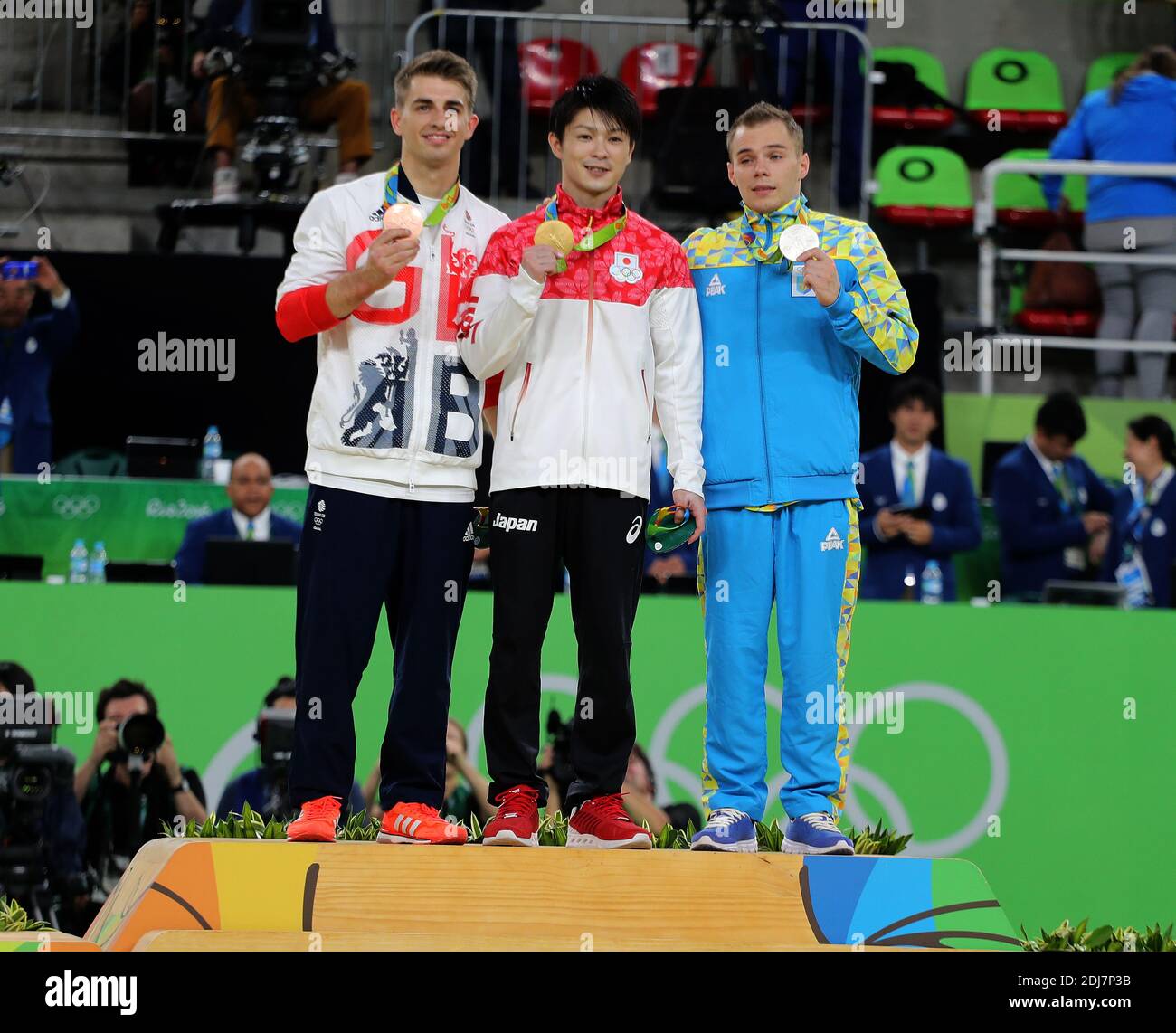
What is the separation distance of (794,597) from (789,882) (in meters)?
0.78

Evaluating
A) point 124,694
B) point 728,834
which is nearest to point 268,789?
point 124,694

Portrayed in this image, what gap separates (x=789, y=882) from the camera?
13.6ft

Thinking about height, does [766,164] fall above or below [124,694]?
above

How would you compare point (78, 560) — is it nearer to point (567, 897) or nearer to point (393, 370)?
point (393, 370)

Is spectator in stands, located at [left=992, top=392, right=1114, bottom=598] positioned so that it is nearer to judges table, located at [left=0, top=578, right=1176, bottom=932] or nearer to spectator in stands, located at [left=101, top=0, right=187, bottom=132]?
judges table, located at [left=0, top=578, right=1176, bottom=932]

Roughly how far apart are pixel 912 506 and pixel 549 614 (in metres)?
3.61

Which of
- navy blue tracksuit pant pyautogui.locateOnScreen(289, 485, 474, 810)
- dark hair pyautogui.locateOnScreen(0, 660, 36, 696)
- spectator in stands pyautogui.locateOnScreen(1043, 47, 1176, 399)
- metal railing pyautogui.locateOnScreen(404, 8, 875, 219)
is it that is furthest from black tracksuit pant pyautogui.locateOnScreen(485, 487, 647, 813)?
spectator in stands pyautogui.locateOnScreen(1043, 47, 1176, 399)

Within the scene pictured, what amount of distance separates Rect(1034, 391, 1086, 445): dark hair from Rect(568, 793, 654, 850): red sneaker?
4.34m

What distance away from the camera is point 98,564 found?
24.5ft

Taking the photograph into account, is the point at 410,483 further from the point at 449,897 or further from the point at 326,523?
the point at 449,897

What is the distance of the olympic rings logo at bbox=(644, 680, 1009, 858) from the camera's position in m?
6.57

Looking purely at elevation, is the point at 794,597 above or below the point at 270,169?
below

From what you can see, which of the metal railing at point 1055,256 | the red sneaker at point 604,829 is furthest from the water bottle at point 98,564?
the metal railing at point 1055,256

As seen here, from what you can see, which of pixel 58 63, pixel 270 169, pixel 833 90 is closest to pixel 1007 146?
pixel 833 90
